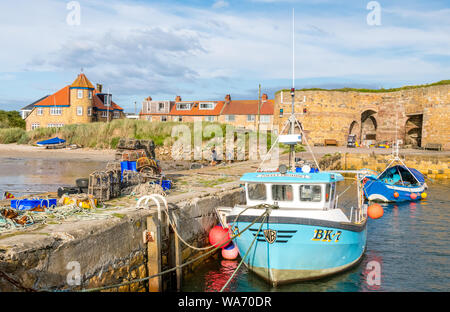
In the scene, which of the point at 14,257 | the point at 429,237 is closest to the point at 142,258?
the point at 14,257

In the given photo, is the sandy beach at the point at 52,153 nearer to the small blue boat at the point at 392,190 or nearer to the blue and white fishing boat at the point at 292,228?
the small blue boat at the point at 392,190

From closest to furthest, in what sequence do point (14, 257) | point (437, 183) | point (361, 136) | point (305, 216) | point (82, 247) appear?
point (14, 257) < point (82, 247) < point (305, 216) < point (437, 183) < point (361, 136)

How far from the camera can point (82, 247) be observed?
230 inches

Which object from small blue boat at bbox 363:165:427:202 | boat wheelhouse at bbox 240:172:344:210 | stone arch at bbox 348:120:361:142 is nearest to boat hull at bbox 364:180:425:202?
small blue boat at bbox 363:165:427:202

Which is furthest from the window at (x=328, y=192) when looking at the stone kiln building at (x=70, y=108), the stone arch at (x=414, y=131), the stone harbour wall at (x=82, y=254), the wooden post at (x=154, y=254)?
the stone kiln building at (x=70, y=108)

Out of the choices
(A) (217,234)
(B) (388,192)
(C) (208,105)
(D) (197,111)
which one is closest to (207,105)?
(C) (208,105)

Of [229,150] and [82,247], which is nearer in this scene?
[82,247]

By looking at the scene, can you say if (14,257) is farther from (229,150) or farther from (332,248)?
(229,150)

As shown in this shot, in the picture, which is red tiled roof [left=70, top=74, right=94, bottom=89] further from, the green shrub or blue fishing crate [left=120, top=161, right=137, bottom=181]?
blue fishing crate [left=120, top=161, right=137, bottom=181]

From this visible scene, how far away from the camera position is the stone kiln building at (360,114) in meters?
40.3

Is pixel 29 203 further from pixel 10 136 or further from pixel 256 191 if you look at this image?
pixel 10 136

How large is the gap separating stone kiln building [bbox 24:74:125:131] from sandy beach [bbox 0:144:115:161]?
14170 mm

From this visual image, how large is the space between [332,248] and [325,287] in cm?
89

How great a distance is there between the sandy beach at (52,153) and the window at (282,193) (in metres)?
A: 24.9
